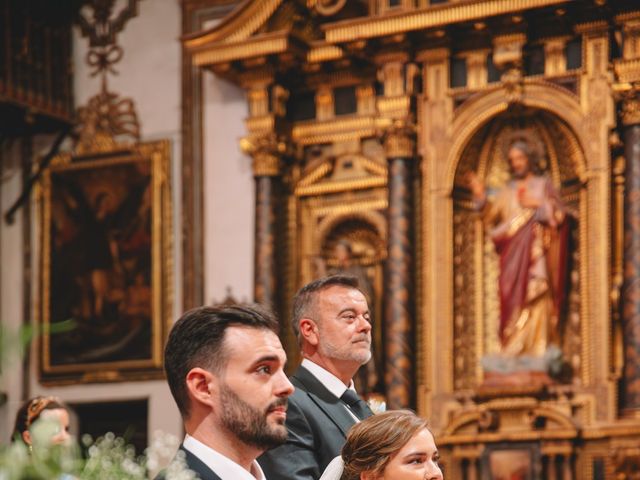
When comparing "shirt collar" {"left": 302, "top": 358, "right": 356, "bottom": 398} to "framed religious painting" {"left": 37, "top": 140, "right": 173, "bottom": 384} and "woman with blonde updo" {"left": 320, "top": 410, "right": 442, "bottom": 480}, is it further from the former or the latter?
"framed religious painting" {"left": 37, "top": 140, "right": 173, "bottom": 384}

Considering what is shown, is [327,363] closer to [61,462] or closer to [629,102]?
[61,462]

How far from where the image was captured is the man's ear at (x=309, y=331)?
5.16 m

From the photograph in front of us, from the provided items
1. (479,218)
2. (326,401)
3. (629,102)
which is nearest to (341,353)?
(326,401)

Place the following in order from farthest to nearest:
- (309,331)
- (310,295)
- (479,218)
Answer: (479,218)
(310,295)
(309,331)

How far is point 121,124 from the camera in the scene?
45.6ft

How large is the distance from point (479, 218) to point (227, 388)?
29.1 feet

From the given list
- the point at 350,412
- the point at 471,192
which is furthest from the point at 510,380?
the point at 350,412

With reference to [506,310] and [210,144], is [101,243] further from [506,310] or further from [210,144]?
[506,310]

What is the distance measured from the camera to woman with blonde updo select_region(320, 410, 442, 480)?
4289 mm

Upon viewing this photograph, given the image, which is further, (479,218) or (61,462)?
(479,218)

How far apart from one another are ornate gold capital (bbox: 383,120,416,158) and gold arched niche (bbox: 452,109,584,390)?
A: 0.50 metres

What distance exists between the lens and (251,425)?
3326mm

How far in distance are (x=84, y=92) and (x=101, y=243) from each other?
1.66 m

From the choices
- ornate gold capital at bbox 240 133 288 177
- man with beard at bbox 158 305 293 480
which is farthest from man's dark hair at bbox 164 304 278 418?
ornate gold capital at bbox 240 133 288 177
